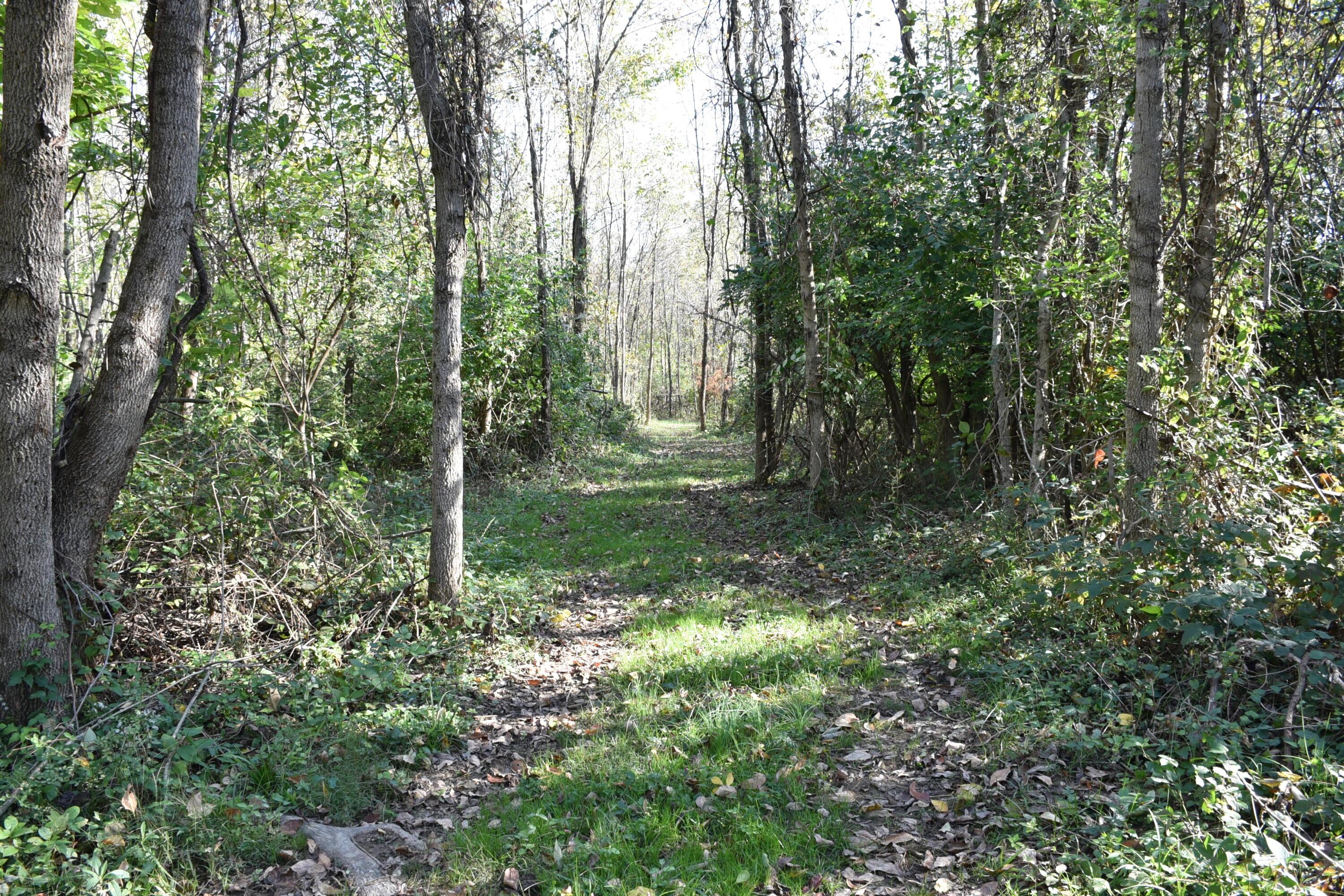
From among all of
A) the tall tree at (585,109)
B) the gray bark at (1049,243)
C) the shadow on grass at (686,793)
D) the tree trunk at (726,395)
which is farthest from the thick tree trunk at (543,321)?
the tree trunk at (726,395)

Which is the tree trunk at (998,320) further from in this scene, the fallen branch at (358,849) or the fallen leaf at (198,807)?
the fallen leaf at (198,807)

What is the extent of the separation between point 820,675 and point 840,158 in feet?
22.7

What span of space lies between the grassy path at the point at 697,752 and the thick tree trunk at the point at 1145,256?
213 centimetres

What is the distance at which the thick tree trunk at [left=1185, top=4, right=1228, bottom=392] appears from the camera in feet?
17.5

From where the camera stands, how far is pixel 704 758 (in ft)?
13.8

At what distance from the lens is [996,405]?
8.34 metres

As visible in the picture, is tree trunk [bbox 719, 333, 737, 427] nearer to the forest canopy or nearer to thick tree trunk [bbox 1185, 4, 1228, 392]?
the forest canopy

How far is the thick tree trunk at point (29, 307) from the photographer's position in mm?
3646

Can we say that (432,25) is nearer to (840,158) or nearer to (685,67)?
(840,158)

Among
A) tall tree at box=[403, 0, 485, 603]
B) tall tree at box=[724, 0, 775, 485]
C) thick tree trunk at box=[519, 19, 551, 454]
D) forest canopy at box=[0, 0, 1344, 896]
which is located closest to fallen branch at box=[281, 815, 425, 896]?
forest canopy at box=[0, 0, 1344, 896]

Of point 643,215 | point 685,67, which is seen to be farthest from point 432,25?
point 643,215

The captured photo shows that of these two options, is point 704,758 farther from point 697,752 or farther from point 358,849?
point 358,849

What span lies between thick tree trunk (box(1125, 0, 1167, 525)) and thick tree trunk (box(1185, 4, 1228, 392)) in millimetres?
321

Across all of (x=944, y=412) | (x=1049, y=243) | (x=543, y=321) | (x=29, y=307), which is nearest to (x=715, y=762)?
(x=29, y=307)
